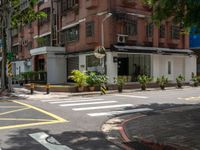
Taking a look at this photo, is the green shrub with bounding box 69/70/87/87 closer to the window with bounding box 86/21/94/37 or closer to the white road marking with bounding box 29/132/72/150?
the window with bounding box 86/21/94/37

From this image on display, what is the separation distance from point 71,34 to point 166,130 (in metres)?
30.0

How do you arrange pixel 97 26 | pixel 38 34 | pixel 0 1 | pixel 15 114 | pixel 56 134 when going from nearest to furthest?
1. pixel 56 134
2. pixel 15 114
3. pixel 0 1
4. pixel 97 26
5. pixel 38 34

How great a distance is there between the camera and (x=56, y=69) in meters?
41.1

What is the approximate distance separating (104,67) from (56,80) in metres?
9.28

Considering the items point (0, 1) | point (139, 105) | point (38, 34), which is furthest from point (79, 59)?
point (139, 105)

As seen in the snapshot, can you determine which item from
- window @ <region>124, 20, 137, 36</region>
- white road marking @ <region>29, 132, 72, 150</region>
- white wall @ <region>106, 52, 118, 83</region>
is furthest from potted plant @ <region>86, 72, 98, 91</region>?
white road marking @ <region>29, 132, 72, 150</region>

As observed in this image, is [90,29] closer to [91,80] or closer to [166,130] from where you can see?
[91,80]

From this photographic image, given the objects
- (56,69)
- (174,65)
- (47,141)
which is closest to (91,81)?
(56,69)

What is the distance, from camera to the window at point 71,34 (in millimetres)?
38906

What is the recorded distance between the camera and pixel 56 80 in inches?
Answer: 1614

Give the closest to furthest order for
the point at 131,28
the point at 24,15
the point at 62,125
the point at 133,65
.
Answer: the point at 62,125 < the point at 24,15 < the point at 131,28 < the point at 133,65

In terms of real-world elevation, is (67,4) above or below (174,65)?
above

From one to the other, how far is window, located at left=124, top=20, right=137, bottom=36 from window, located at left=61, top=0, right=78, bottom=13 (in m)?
6.67

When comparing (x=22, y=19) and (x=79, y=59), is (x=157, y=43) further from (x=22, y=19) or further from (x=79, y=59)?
(x=22, y=19)
